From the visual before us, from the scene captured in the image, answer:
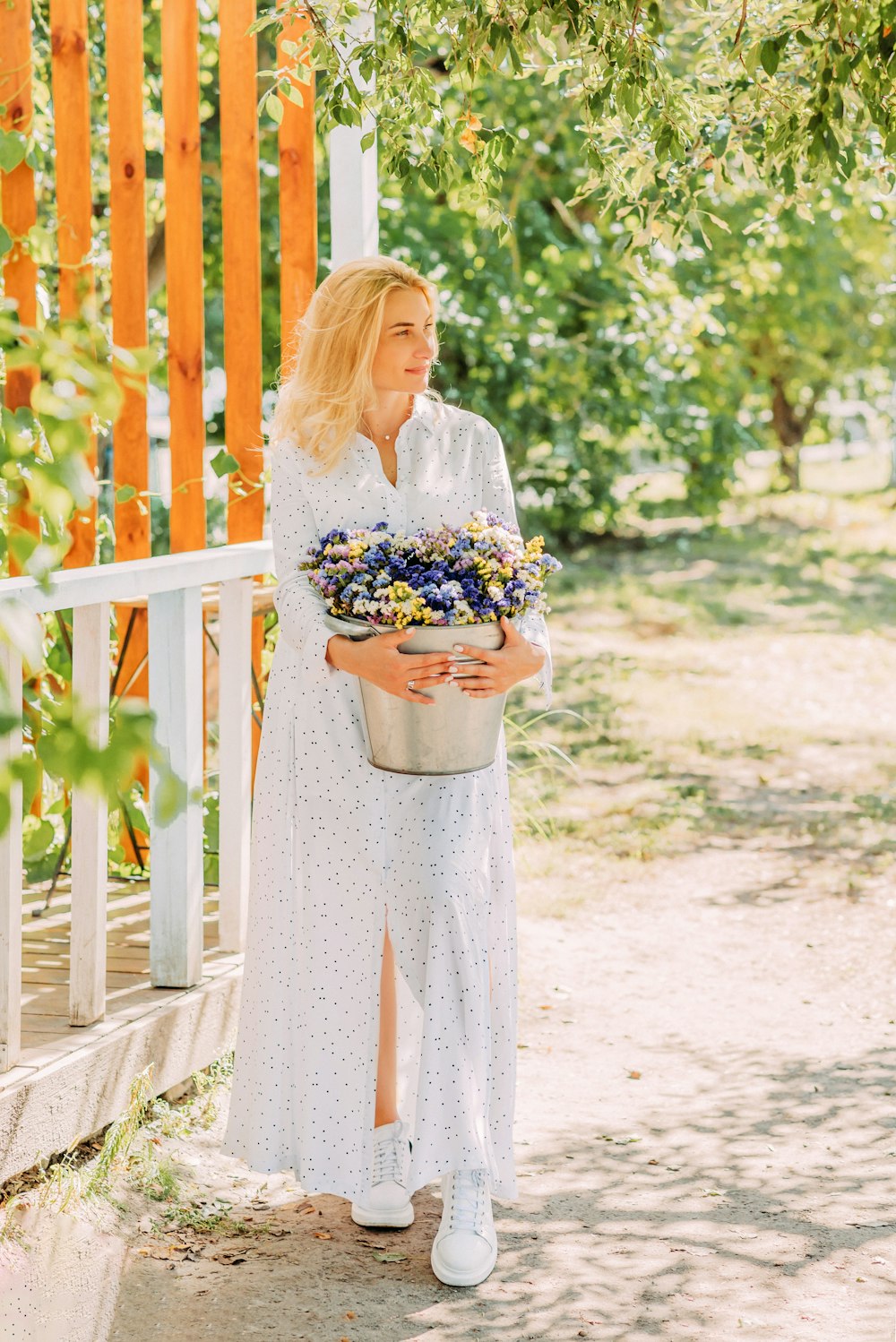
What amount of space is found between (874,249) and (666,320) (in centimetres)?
751

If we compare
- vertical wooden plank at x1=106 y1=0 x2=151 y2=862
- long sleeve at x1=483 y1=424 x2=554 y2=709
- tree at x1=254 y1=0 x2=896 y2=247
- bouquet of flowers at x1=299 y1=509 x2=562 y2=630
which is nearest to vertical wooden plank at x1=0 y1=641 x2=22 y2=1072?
bouquet of flowers at x1=299 y1=509 x2=562 y2=630

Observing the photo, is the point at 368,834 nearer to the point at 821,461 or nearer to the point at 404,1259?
the point at 404,1259

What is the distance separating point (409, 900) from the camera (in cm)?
296

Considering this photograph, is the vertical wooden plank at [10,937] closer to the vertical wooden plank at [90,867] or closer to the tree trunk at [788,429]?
the vertical wooden plank at [90,867]

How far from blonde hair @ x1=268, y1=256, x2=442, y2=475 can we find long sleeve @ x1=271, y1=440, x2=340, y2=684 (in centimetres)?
5

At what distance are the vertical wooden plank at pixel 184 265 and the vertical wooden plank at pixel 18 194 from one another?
14.0 inches

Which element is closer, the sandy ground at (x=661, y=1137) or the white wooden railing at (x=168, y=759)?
the sandy ground at (x=661, y=1137)

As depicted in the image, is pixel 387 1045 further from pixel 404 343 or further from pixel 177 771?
pixel 404 343

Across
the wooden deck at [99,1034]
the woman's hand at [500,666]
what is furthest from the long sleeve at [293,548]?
the wooden deck at [99,1034]

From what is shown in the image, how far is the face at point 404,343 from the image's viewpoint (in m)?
2.99

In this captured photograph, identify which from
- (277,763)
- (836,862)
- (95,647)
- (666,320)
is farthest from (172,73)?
(666,320)

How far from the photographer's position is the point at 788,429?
2395 centimetres

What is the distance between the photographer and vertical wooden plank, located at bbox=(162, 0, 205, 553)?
4.17 m

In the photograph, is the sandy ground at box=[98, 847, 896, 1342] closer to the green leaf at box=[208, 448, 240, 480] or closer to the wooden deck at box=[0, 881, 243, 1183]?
the wooden deck at box=[0, 881, 243, 1183]
